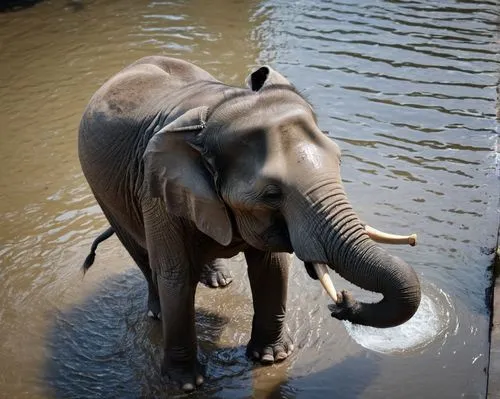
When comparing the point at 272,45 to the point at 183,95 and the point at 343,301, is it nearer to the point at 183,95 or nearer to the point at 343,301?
the point at 183,95

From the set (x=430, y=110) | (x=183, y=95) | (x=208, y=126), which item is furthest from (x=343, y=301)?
(x=430, y=110)

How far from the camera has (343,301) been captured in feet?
12.8

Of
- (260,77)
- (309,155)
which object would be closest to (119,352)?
(260,77)

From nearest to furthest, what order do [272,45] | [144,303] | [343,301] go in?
[343,301]
[144,303]
[272,45]

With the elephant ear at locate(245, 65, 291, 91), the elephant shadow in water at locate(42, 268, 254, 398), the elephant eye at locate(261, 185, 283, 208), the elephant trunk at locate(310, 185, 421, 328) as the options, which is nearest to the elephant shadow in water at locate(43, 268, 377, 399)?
the elephant shadow in water at locate(42, 268, 254, 398)

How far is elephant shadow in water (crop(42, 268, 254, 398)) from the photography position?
17.1 ft

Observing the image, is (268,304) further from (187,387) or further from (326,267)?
(326,267)

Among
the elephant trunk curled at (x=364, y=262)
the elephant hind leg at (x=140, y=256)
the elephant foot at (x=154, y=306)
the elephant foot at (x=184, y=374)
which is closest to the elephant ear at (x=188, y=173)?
the elephant trunk curled at (x=364, y=262)

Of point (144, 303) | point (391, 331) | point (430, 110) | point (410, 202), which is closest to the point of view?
point (391, 331)

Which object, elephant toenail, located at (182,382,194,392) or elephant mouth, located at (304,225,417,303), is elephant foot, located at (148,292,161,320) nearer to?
elephant toenail, located at (182,382,194,392)

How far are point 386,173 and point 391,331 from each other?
233 cm

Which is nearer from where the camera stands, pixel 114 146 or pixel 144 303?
pixel 114 146

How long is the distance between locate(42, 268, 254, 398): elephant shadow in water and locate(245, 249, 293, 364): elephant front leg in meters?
0.18

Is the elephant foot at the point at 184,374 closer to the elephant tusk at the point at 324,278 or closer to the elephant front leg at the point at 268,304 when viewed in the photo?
the elephant front leg at the point at 268,304
